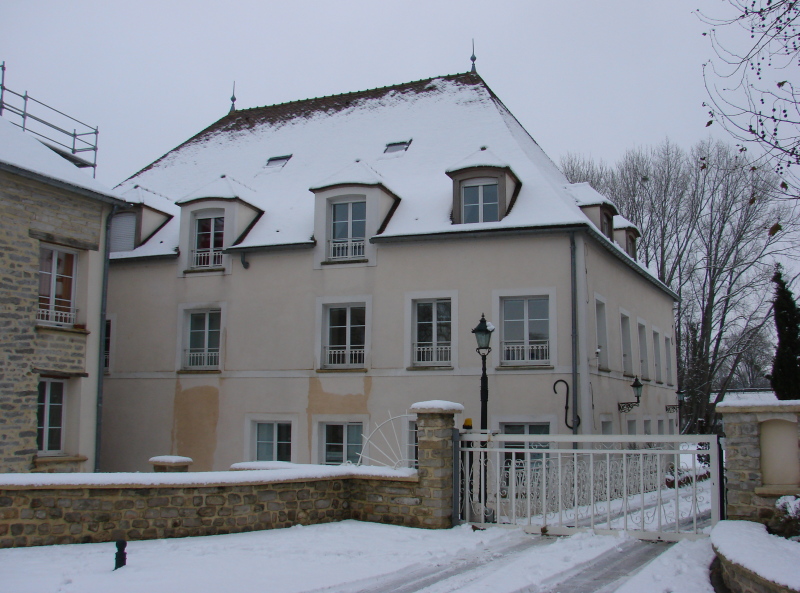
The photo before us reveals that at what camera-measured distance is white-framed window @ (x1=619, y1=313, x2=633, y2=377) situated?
1884 cm

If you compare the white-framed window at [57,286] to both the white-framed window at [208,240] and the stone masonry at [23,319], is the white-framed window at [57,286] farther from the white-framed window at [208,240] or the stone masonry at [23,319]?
the white-framed window at [208,240]

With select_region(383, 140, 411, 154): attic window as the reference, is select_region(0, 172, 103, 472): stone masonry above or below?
below

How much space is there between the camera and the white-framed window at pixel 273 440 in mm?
16984

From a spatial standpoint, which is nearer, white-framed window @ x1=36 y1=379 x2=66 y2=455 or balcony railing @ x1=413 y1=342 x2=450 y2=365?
white-framed window @ x1=36 y1=379 x2=66 y2=455

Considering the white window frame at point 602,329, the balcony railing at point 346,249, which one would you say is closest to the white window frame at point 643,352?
the white window frame at point 602,329

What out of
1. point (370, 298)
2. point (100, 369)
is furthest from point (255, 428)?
point (370, 298)

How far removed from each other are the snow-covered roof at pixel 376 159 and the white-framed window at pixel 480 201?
378 mm

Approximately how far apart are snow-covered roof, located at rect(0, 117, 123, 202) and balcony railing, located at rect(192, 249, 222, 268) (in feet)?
9.83

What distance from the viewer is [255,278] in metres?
17.6

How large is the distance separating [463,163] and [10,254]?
893cm

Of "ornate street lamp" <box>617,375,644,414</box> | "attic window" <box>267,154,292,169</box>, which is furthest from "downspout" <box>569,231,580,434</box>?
"attic window" <box>267,154,292,169</box>

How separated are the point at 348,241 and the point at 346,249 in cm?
19

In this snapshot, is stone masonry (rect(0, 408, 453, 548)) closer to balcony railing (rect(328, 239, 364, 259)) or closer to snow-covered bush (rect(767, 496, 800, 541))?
snow-covered bush (rect(767, 496, 800, 541))

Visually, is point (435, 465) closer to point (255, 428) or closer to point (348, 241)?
point (348, 241)
